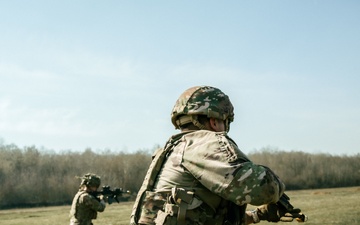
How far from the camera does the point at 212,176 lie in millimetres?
3719

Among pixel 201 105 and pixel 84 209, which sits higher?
pixel 201 105

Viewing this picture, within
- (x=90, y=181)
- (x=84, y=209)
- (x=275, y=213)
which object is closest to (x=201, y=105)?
(x=275, y=213)

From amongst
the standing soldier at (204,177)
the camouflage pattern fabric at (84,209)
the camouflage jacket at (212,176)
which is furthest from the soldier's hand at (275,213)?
the camouflage pattern fabric at (84,209)

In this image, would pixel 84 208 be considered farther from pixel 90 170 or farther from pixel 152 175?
pixel 90 170

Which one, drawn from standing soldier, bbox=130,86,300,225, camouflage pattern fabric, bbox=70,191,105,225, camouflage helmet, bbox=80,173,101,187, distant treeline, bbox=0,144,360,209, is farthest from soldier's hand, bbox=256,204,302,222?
distant treeline, bbox=0,144,360,209

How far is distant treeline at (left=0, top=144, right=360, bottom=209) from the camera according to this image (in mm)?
42875

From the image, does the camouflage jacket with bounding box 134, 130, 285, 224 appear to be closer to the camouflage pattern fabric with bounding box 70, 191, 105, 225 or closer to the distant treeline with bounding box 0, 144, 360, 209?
the camouflage pattern fabric with bounding box 70, 191, 105, 225

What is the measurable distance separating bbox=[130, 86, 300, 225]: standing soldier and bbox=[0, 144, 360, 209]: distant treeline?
38.0 m

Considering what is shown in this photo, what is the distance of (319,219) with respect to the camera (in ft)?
58.7

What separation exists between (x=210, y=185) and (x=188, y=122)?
69 cm

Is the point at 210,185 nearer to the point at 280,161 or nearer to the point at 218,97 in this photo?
the point at 218,97

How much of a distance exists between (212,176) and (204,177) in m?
0.07

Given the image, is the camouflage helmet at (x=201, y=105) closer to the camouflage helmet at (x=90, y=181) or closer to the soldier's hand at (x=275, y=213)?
the soldier's hand at (x=275, y=213)

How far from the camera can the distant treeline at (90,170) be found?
141ft
